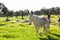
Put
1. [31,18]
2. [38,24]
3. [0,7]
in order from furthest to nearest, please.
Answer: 1. [0,7]
2. [38,24]
3. [31,18]

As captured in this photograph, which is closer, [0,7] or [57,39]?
[57,39]

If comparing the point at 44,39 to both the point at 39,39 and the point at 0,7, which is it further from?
the point at 0,7

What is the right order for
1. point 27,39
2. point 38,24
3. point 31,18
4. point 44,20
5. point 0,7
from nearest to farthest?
point 27,39, point 31,18, point 38,24, point 44,20, point 0,7

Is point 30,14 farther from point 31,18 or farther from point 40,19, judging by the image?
point 40,19

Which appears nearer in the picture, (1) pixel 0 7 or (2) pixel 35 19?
(2) pixel 35 19

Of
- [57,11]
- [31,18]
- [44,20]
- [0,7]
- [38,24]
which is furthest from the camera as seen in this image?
[57,11]

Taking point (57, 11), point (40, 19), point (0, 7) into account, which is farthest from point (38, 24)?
point (57, 11)

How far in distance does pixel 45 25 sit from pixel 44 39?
4772mm

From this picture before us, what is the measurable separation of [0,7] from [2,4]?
19.5 feet

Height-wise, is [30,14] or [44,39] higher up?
[30,14]

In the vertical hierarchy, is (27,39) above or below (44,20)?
below

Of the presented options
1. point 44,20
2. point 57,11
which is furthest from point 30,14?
point 57,11

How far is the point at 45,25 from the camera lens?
24.7 m

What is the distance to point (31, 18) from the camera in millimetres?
21156
